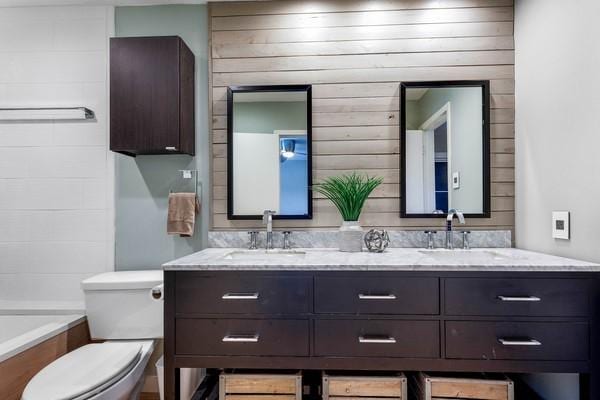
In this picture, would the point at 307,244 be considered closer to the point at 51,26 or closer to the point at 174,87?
the point at 174,87

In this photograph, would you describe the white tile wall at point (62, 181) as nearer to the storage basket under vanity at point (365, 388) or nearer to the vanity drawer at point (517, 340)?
the storage basket under vanity at point (365, 388)

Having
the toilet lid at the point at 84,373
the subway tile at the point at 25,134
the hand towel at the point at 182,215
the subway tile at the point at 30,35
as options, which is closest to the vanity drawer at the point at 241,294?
the toilet lid at the point at 84,373

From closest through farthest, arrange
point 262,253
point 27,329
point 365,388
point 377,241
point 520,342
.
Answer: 1. point 520,342
2. point 365,388
3. point 377,241
4. point 262,253
5. point 27,329

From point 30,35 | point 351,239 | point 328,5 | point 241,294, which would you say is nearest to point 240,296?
point 241,294

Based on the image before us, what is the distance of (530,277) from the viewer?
1.41 metres

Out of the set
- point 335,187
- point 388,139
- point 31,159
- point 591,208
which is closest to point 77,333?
point 31,159

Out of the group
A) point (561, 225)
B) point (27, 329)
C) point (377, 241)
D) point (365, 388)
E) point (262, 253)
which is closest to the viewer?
point (365, 388)

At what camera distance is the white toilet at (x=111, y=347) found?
4.39 feet

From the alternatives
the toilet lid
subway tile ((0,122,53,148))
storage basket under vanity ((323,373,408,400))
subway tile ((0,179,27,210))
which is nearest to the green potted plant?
storage basket under vanity ((323,373,408,400))

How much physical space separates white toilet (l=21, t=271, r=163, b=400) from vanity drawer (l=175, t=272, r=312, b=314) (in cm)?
37

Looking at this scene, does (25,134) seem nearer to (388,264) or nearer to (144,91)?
(144,91)

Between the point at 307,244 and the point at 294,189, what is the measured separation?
334 mm

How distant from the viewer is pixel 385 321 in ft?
4.74

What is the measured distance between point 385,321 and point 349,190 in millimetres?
755
